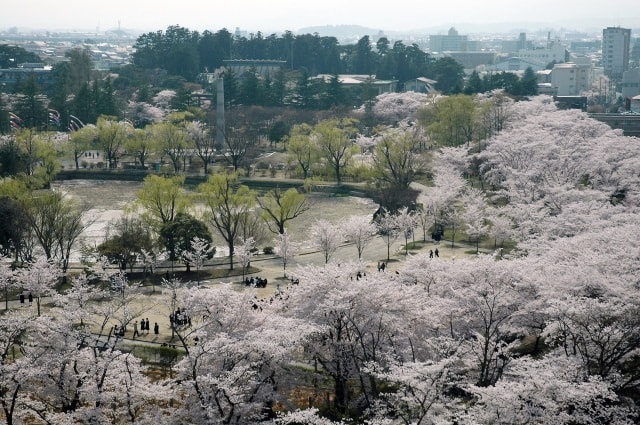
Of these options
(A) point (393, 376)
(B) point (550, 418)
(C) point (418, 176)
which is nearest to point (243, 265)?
(A) point (393, 376)

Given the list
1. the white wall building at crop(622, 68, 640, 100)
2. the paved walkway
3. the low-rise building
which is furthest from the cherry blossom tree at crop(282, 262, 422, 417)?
the white wall building at crop(622, 68, 640, 100)

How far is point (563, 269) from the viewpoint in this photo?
59.8 feet

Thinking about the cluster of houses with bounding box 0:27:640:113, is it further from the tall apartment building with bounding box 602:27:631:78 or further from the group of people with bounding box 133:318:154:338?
the group of people with bounding box 133:318:154:338

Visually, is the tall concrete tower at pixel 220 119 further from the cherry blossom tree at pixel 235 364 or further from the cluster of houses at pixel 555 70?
the cherry blossom tree at pixel 235 364

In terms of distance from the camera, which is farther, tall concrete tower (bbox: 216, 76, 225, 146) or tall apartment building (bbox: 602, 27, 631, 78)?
tall apartment building (bbox: 602, 27, 631, 78)

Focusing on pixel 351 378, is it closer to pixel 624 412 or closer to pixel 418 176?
pixel 624 412

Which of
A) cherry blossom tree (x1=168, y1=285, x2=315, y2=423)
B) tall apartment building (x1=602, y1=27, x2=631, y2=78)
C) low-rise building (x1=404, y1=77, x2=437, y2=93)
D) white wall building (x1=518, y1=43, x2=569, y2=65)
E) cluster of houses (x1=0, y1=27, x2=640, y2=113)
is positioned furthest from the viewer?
white wall building (x1=518, y1=43, x2=569, y2=65)

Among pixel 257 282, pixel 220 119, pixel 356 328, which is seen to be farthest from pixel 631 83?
pixel 356 328

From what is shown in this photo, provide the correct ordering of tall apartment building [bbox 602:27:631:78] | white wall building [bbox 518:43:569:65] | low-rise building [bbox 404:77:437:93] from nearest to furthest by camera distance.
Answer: low-rise building [bbox 404:77:437:93]
tall apartment building [bbox 602:27:631:78]
white wall building [bbox 518:43:569:65]

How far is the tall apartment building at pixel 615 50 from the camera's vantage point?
10519 centimetres

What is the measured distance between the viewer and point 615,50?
108 meters

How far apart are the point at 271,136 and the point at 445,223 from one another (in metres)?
22.9

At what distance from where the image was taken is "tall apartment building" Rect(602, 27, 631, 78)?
345 ft

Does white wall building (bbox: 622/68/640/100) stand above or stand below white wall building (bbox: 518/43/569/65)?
below
